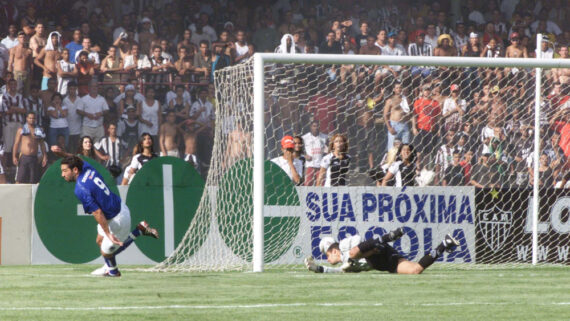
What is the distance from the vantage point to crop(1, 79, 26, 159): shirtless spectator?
16.9 m

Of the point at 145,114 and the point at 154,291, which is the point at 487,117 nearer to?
the point at 145,114

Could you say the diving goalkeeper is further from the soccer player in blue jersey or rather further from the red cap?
the red cap

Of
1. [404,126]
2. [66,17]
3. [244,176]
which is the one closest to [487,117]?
[404,126]

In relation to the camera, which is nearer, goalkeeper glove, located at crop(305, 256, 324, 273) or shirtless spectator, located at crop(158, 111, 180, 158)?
goalkeeper glove, located at crop(305, 256, 324, 273)

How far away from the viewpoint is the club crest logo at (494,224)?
13.8m

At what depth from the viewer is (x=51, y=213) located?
Answer: 42.8ft

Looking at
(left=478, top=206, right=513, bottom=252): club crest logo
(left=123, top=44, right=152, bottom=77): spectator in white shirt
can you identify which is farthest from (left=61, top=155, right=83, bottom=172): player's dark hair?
(left=123, top=44, right=152, bottom=77): spectator in white shirt

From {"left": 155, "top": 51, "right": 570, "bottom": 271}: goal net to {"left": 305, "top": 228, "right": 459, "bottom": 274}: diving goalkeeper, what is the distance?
32.8 inches

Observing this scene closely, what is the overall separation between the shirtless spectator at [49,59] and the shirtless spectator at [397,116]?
6419 millimetres

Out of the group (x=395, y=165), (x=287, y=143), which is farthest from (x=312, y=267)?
(x=395, y=165)

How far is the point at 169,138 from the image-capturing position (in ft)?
58.3

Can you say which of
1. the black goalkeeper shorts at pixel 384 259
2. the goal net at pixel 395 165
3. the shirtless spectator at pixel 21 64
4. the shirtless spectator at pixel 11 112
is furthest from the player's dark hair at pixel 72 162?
the shirtless spectator at pixel 21 64

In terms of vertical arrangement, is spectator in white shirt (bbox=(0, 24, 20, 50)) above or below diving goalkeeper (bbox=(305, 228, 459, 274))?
above

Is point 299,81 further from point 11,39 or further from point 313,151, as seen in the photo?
point 11,39
